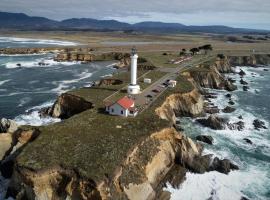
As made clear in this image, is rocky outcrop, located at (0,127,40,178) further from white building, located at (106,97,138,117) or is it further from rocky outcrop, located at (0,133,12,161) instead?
white building, located at (106,97,138,117)

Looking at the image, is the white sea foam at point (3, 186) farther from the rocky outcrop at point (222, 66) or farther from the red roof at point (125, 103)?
the rocky outcrop at point (222, 66)

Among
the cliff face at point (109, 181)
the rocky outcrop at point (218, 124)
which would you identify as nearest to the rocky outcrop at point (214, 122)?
the rocky outcrop at point (218, 124)

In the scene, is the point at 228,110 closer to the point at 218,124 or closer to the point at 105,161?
the point at 218,124

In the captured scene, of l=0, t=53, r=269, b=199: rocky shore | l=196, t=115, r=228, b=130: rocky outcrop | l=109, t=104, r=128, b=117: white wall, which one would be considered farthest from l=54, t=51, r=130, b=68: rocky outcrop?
l=109, t=104, r=128, b=117: white wall

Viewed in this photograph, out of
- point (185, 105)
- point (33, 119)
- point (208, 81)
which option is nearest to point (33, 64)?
point (208, 81)

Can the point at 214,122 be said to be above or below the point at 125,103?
below

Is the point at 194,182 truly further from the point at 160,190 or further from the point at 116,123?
the point at 116,123
